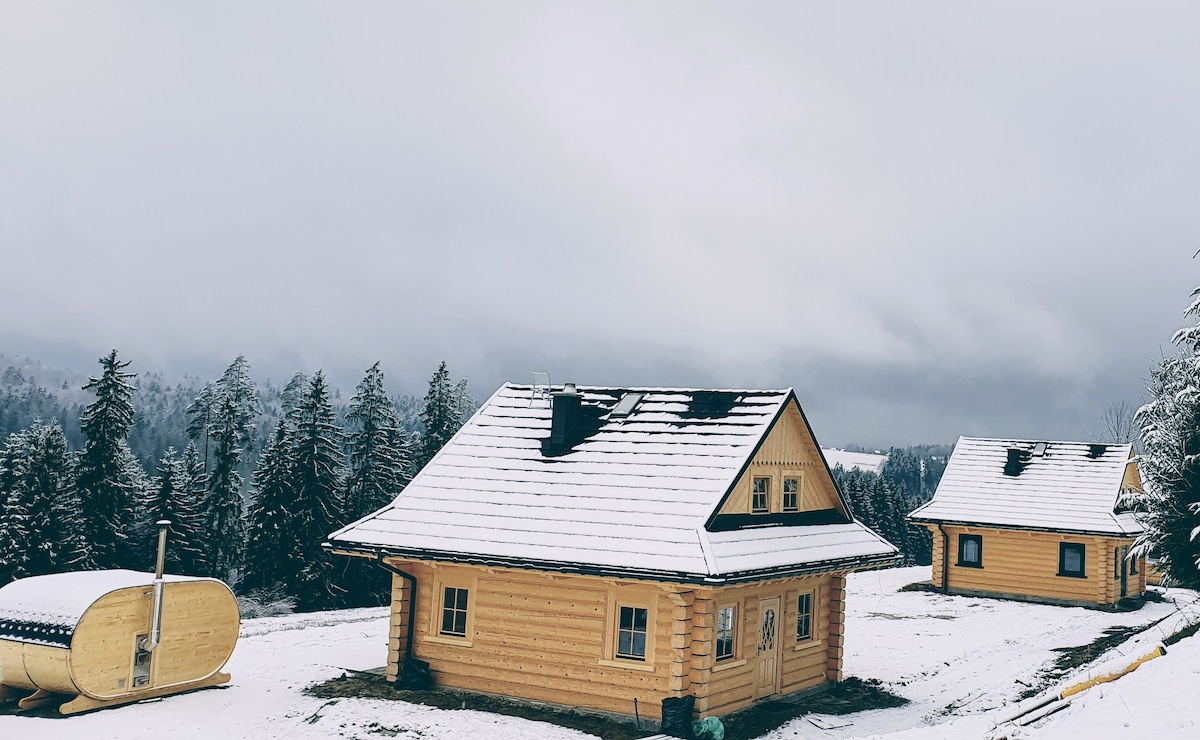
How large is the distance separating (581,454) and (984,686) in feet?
35.2

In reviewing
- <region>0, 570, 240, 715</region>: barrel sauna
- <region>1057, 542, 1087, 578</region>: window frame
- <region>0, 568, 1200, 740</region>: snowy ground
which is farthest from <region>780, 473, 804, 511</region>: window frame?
<region>1057, 542, 1087, 578</region>: window frame


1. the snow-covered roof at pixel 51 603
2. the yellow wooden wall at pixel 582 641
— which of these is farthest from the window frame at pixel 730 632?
the snow-covered roof at pixel 51 603

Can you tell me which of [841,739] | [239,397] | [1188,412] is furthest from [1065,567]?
[239,397]

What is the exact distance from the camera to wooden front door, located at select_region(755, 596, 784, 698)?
62.6ft

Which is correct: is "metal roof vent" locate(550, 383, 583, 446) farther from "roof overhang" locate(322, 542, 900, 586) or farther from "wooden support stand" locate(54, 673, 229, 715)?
"wooden support stand" locate(54, 673, 229, 715)

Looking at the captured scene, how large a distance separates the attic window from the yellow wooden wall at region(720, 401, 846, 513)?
11.7ft

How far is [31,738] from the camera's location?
617 inches

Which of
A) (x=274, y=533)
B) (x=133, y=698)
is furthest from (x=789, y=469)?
(x=274, y=533)

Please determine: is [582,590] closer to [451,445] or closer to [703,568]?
[703,568]

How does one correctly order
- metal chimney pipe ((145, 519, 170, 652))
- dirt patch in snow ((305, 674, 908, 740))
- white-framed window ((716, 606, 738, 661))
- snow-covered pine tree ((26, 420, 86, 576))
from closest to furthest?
dirt patch in snow ((305, 674, 908, 740))
white-framed window ((716, 606, 738, 661))
metal chimney pipe ((145, 519, 170, 652))
snow-covered pine tree ((26, 420, 86, 576))

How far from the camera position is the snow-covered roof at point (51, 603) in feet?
56.8

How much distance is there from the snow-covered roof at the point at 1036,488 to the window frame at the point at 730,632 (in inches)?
887

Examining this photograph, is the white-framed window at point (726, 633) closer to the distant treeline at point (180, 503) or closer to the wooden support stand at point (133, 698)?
the wooden support stand at point (133, 698)

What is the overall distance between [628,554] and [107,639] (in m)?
10.3
